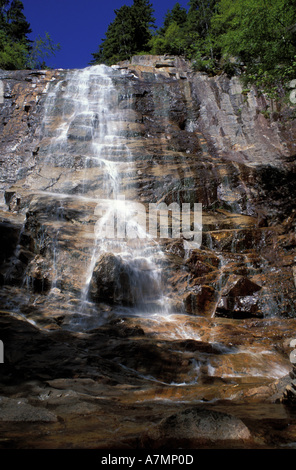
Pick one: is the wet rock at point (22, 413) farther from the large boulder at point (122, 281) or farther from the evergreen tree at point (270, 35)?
the evergreen tree at point (270, 35)

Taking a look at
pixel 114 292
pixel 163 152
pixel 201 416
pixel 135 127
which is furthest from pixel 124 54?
pixel 201 416

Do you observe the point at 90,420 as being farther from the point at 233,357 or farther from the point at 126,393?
the point at 233,357

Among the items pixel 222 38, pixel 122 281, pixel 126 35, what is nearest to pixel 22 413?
pixel 122 281

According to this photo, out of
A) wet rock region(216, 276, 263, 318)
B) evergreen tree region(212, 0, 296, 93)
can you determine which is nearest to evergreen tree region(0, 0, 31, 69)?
evergreen tree region(212, 0, 296, 93)

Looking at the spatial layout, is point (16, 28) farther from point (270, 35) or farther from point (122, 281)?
point (122, 281)

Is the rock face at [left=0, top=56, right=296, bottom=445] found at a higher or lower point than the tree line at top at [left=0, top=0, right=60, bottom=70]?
lower

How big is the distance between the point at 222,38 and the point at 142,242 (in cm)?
1629

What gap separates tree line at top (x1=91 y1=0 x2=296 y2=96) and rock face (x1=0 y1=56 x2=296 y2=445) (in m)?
4.02

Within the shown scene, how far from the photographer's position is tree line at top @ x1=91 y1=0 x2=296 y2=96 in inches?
448

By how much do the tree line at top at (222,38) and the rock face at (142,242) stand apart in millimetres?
4021

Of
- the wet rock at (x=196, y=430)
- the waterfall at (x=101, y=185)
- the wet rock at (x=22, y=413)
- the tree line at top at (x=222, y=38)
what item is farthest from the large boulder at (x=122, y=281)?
the tree line at top at (x=222, y=38)

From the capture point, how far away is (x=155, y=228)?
11.4 metres

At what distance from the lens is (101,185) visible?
14.5 metres

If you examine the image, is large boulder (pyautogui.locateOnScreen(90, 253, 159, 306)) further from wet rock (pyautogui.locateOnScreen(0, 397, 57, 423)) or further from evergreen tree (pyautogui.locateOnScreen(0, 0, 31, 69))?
evergreen tree (pyautogui.locateOnScreen(0, 0, 31, 69))
